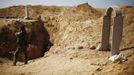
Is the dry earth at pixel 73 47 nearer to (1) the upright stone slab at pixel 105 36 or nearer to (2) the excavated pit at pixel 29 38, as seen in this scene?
(1) the upright stone slab at pixel 105 36

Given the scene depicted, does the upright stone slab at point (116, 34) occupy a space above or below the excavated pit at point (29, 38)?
above

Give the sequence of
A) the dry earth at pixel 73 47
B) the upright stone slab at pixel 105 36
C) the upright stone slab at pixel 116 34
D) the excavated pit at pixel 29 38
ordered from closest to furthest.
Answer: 1. the dry earth at pixel 73 47
2. the upright stone slab at pixel 116 34
3. the upright stone slab at pixel 105 36
4. the excavated pit at pixel 29 38

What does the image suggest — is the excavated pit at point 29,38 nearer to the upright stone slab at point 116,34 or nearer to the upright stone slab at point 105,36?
the upright stone slab at point 105,36

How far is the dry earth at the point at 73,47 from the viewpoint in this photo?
903 centimetres

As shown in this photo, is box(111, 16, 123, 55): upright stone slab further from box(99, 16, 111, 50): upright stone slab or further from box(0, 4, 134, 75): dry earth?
box(99, 16, 111, 50): upright stone slab

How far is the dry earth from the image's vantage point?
355 inches

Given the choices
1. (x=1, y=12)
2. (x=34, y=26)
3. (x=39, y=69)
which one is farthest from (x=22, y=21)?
(x=39, y=69)

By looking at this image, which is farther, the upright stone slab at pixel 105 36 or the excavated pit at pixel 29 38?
the excavated pit at pixel 29 38

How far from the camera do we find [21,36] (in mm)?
10664

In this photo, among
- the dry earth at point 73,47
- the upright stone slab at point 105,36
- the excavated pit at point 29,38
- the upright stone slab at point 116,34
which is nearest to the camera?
the dry earth at point 73,47

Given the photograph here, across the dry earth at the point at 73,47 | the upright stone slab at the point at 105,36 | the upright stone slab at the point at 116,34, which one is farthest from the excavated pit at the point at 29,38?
the upright stone slab at the point at 116,34

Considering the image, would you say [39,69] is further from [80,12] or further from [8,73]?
[80,12]

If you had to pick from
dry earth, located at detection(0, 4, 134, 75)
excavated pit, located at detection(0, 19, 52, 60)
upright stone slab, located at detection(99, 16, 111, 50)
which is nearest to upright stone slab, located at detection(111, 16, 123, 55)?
dry earth, located at detection(0, 4, 134, 75)

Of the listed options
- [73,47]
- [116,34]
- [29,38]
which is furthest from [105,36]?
[29,38]
